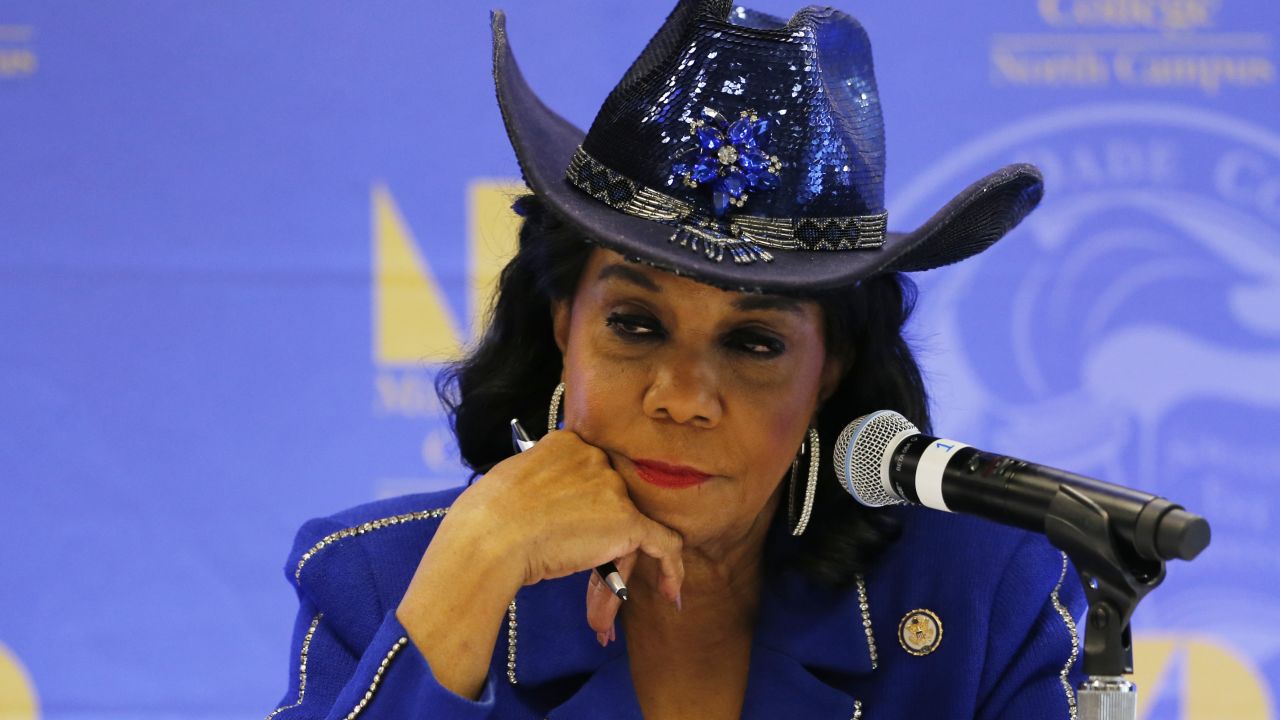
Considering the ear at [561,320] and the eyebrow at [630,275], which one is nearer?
the eyebrow at [630,275]

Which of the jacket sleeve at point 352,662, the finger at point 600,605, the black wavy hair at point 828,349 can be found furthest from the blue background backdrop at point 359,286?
the finger at point 600,605

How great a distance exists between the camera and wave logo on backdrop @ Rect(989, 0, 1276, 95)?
9.83 ft

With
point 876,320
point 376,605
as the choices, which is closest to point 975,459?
point 876,320

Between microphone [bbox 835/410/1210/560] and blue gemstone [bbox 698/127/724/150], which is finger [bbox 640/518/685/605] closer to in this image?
microphone [bbox 835/410/1210/560]

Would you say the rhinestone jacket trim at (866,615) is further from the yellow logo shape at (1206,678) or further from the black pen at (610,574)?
the yellow logo shape at (1206,678)

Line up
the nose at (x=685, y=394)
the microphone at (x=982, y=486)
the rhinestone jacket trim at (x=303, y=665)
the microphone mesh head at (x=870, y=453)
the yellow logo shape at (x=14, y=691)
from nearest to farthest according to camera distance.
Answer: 1. the microphone at (x=982, y=486)
2. the microphone mesh head at (x=870, y=453)
3. the nose at (x=685, y=394)
4. the rhinestone jacket trim at (x=303, y=665)
5. the yellow logo shape at (x=14, y=691)

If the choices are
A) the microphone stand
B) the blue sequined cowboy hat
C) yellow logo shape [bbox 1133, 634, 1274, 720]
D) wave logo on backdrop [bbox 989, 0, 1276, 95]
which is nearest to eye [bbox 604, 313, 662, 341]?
the blue sequined cowboy hat

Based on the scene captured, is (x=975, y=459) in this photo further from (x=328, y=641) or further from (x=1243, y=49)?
(x=1243, y=49)

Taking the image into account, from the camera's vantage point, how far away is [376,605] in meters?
1.89

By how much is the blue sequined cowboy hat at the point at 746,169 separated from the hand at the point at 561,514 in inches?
12.2

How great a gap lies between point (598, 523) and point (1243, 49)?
2033 mm

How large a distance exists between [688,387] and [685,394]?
0.01m

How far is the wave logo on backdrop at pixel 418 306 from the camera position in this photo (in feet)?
9.84

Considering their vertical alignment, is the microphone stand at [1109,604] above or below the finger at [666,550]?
below
